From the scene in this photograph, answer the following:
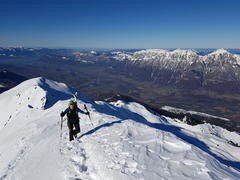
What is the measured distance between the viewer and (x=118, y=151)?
55.8ft

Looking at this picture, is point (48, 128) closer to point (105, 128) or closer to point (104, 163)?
point (105, 128)

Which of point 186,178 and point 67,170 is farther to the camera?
point 67,170

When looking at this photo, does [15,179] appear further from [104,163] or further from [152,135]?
[152,135]

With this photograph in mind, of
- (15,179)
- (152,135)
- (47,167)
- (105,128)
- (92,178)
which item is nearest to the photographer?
(92,178)

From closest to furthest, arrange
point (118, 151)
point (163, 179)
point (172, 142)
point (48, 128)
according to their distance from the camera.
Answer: point (163, 179), point (118, 151), point (172, 142), point (48, 128)

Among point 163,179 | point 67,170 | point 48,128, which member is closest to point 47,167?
point 67,170

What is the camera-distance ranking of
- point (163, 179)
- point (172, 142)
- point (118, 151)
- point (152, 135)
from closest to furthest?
1. point (163, 179)
2. point (118, 151)
3. point (172, 142)
4. point (152, 135)

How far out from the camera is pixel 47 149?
65.2 ft

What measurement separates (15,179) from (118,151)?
619 centimetres

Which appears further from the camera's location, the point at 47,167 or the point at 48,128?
the point at 48,128

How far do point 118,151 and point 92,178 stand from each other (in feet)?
12.4

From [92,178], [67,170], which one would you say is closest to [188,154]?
[92,178]

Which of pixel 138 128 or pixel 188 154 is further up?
pixel 188 154

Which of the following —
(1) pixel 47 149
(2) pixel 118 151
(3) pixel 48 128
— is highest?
(2) pixel 118 151
